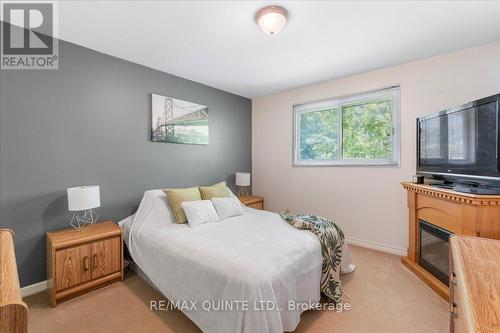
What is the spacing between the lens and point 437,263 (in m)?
2.21

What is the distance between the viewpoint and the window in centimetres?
304

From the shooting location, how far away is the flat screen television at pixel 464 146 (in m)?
1.82

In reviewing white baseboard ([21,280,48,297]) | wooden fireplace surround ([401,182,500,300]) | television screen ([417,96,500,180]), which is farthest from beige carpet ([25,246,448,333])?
television screen ([417,96,500,180])

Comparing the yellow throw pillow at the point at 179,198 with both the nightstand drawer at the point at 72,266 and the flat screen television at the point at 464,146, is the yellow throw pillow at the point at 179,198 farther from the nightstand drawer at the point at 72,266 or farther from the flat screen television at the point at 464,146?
the flat screen television at the point at 464,146

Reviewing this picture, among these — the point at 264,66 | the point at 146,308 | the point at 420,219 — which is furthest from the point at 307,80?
the point at 146,308

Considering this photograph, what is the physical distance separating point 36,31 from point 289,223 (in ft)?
10.3

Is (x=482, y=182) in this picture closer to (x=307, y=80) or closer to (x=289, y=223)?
(x=289, y=223)

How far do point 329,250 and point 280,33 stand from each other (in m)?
2.10

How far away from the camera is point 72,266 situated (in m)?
2.00

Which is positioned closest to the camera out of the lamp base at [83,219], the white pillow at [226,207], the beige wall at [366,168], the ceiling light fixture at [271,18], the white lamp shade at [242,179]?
the ceiling light fixture at [271,18]

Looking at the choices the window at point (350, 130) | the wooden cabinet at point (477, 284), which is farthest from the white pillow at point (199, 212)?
the wooden cabinet at point (477, 284)

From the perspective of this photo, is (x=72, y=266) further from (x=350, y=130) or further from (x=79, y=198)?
(x=350, y=130)

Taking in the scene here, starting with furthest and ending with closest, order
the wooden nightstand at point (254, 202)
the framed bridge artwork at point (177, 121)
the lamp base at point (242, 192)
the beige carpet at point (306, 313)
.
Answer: the lamp base at point (242, 192)
the wooden nightstand at point (254, 202)
the framed bridge artwork at point (177, 121)
the beige carpet at point (306, 313)

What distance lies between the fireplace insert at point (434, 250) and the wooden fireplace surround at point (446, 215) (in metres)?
Result: 0.04
